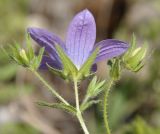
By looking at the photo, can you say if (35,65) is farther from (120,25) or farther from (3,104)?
(120,25)

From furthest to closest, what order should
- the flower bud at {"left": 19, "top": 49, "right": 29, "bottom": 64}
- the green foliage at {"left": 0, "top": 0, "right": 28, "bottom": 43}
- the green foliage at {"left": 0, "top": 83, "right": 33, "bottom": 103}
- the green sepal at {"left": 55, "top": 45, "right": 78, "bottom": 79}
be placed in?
the green foliage at {"left": 0, "top": 0, "right": 28, "bottom": 43} < the green foliage at {"left": 0, "top": 83, "right": 33, "bottom": 103} < the flower bud at {"left": 19, "top": 49, "right": 29, "bottom": 64} < the green sepal at {"left": 55, "top": 45, "right": 78, "bottom": 79}

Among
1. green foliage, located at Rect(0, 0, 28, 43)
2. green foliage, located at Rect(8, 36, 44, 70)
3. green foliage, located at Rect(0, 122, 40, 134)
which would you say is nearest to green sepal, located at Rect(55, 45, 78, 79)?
green foliage, located at Rect(8, 36, 44, 70)

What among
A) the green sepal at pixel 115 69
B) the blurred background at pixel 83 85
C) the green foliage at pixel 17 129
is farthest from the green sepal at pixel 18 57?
the green foliage at pixel 17 129

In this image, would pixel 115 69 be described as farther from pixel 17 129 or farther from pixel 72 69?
pixel 17 129

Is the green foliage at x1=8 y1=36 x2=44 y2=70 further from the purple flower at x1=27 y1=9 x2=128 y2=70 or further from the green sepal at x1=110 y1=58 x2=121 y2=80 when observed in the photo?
the green sepal at x1=110 y1=58 x2=121 y2=80

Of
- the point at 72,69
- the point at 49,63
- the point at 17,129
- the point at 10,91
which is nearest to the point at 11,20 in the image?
the point at 10,91

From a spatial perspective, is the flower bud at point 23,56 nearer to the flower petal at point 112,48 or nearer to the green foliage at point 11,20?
the flower petal at point 112,48
